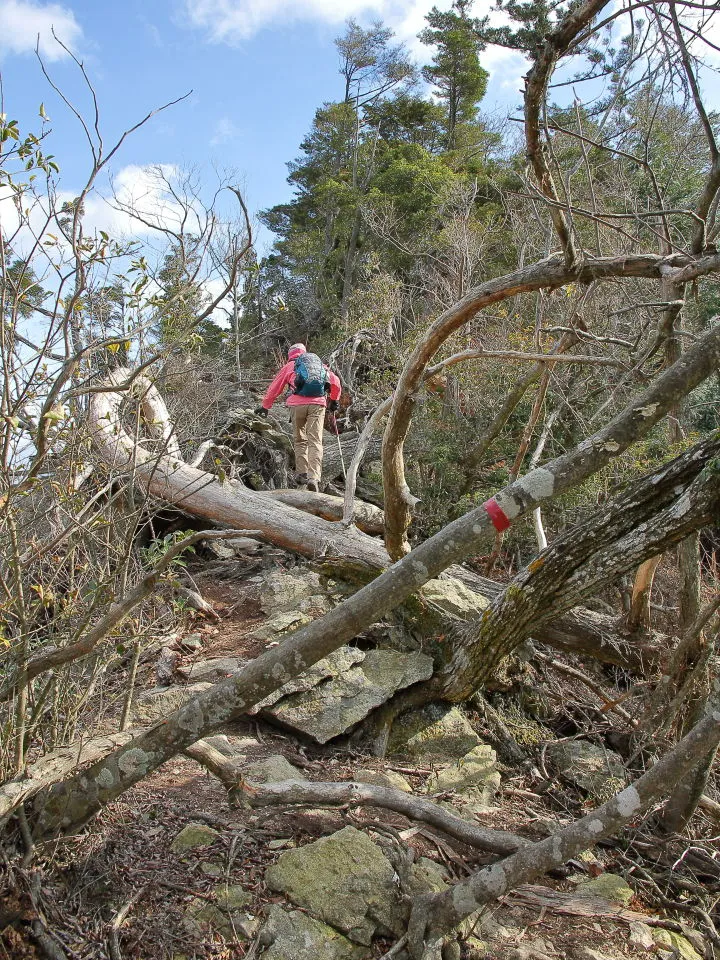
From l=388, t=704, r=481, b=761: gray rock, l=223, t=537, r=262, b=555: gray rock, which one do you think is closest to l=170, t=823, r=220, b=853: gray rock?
l=388, t=704, r=481, b=761: gray rock

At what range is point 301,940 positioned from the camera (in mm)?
2797

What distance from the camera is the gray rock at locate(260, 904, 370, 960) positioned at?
8.98 feet

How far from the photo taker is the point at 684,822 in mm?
4066

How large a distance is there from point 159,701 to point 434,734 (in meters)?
1.98

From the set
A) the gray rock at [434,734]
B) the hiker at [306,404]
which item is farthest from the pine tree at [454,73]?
the gray rock at [434,734]

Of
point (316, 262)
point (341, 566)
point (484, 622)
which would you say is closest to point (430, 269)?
point (316, 262)

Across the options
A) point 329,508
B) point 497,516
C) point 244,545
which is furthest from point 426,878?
point 244,545

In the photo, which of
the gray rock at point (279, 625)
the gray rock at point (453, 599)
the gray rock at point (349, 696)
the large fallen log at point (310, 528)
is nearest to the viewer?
the gray rock at point (349, 696)

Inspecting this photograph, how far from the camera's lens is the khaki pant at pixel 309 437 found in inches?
335

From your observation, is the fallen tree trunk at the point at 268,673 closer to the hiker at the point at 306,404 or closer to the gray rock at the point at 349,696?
the gray rock at the point at 349,696

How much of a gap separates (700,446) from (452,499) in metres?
5.35

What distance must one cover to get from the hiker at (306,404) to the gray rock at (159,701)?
3851mm

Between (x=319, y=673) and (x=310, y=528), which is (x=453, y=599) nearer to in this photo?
(x=319, y=673)

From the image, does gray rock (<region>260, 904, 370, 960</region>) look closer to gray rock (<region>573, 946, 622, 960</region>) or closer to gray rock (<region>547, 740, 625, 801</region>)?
gray rock (<region>573, 946, 622, 960</region>)
